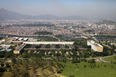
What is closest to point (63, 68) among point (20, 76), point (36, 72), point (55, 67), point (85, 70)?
point (55, 67)

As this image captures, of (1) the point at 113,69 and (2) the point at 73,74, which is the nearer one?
(2) the point at 73,74

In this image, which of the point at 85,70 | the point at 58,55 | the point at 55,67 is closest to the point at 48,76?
the point at 55,67

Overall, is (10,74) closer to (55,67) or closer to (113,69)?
(55,67)

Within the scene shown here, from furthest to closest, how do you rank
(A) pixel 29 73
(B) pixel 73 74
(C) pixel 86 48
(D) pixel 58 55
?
(C) pixel 86 48 < (D) pixel 58 55 < (B) pixel 73 74 < (A) pixel 29 73

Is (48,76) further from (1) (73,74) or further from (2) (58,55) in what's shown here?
(2) (58,55)

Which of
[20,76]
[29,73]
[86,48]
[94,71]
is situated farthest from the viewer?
[86,48]

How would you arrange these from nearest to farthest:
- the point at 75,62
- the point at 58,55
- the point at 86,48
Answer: the point at 75,62
the point at 58,55
the point at 86,48
